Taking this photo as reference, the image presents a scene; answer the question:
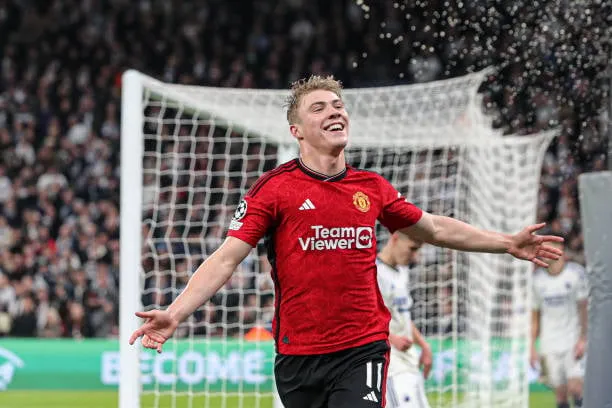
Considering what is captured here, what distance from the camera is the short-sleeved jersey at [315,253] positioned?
14.3 feet

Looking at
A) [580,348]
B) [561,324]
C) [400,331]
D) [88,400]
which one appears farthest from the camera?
[88,400]

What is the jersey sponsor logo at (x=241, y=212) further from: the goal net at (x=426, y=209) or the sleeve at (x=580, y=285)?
the sleeve at (x=580, y=285)

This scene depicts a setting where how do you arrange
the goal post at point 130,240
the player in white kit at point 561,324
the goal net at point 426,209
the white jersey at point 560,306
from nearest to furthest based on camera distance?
the goal post at point 130,240
the goal net at point 426,209
the player in white kit at point 561,324
the white jersey at point 560,306

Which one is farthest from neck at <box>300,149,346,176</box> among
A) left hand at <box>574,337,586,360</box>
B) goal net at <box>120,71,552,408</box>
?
left hand at <box>574,337,586,360</box>

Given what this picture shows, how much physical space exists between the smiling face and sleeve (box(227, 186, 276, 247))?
1.01ft

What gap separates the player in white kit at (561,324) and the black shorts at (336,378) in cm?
598

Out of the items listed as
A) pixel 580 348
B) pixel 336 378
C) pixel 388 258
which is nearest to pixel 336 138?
pixel 336 378

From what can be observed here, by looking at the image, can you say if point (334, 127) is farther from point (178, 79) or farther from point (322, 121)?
point (178, 79)

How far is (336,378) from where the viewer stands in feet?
14.3

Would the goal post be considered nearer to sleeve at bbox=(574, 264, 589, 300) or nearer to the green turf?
the green turf

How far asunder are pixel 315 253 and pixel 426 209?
6.77m

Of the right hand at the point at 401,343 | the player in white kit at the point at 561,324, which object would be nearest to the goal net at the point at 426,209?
the player in white kit at the point at 561,324

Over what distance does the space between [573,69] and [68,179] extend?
12168 mm

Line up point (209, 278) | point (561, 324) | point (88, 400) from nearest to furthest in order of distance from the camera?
point (209, 278), point (561, 324), point (88, 400)
